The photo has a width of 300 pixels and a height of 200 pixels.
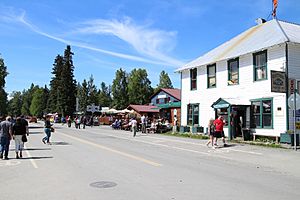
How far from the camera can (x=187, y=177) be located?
969cm

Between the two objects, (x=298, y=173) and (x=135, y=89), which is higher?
(x=135, y=89)

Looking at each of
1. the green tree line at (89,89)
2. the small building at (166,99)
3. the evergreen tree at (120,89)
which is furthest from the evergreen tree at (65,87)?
Answer: the small building at (166,99)

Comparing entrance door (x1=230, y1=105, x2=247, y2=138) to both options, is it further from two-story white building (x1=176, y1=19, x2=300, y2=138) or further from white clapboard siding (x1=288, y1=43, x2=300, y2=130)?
white clapboard siding (x1=288, y1=43, x2=300, y2=130)

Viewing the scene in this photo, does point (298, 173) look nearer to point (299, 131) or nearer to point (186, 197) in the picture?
point (186, 197)

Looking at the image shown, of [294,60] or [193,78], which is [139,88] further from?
[294,60]

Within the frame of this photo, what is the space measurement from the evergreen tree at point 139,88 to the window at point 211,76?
205 feet

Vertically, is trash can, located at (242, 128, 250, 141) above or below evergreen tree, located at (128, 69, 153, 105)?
below

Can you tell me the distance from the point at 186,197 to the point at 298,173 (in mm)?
5775

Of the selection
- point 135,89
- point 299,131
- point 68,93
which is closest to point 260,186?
point 299,131

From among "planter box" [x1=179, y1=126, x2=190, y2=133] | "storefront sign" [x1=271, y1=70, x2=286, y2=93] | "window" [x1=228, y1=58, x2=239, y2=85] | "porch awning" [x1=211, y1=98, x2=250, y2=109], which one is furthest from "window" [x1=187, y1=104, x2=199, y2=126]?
"storefront sign" [x1=271, y1=70, x2=286, y2=93]

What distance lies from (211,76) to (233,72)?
8.90ft

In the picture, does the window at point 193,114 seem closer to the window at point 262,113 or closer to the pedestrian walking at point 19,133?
the window at point 262,113

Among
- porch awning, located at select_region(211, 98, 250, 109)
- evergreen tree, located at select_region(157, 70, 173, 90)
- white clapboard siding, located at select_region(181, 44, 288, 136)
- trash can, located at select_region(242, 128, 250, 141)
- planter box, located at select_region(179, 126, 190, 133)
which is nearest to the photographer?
white clapboard siding, located at select_region(181, 44, 288, 136)

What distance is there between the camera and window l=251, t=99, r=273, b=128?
874 inches
